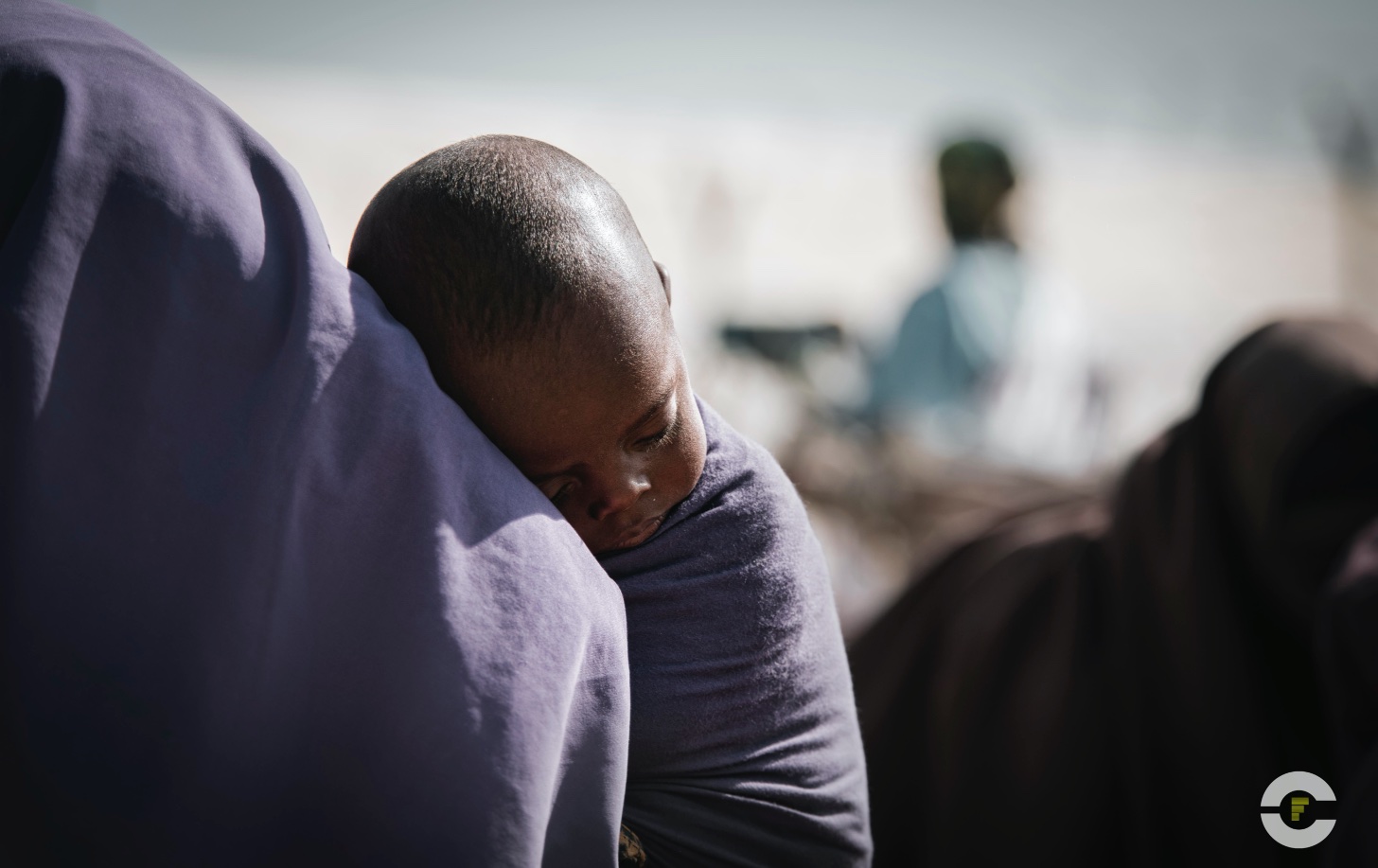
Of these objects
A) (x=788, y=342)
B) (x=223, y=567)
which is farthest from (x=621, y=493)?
(x=788, y=342)

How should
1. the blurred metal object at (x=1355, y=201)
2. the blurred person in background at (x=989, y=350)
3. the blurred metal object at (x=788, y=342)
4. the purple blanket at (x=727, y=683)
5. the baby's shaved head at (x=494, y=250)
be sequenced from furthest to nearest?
the blurred metal object at (x=1355, y=201) < the blurred metal object at (x=788, y=342) < the blurred person in background at (x=989, y=350) < the purple blanket at (x=727, y=683) < the baby's shaved head at (x=494, y=250)

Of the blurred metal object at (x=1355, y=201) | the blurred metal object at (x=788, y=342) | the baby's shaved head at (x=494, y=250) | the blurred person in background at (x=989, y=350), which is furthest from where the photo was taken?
the blurred metal object at (x=1355, y=201)

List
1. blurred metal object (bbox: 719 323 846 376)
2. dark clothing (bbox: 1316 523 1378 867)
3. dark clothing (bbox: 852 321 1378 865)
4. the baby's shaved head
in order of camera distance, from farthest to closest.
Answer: blurred metal object (bbox: 719 323 846 376) → dark clothing (bbox: 852 321 1378 865) → dark clothing (bbox: 1316 523 1378 867) → the baby's shaved head

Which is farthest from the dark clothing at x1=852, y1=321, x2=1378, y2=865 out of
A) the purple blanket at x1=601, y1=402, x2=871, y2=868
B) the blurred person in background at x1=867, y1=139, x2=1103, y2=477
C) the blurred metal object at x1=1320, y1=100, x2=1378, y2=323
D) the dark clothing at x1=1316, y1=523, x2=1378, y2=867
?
the blurred metal object at x1=1320, y1=100, x2=1378, y2=323

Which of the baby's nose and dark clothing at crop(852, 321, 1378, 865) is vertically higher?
the baby's nose

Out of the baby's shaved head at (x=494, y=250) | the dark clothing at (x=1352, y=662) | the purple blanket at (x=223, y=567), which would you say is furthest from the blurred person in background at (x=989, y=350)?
the purple blanket at (x=223, y=567)

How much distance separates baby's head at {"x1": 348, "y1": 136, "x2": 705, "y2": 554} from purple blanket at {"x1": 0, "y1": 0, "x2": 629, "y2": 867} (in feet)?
0.31

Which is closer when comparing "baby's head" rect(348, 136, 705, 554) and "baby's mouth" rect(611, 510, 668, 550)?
"baby's head" rect(348, 136, 705, 554)

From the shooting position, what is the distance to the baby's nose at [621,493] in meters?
1.20

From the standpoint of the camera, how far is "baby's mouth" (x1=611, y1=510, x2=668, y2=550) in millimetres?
1235

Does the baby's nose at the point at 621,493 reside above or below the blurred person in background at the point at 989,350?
above

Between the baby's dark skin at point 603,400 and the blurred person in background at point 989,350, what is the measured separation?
4.21 m

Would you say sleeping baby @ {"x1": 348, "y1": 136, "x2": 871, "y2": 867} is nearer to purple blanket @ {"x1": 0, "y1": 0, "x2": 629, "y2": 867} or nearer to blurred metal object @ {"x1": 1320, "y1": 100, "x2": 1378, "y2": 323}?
purple blanket @ {"x1": 0, "y1": 0, "x2": 629, "y2": 867}

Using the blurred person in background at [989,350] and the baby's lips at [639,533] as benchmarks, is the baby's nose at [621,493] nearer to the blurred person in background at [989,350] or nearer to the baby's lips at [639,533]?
the baby's lips at [639,533]
